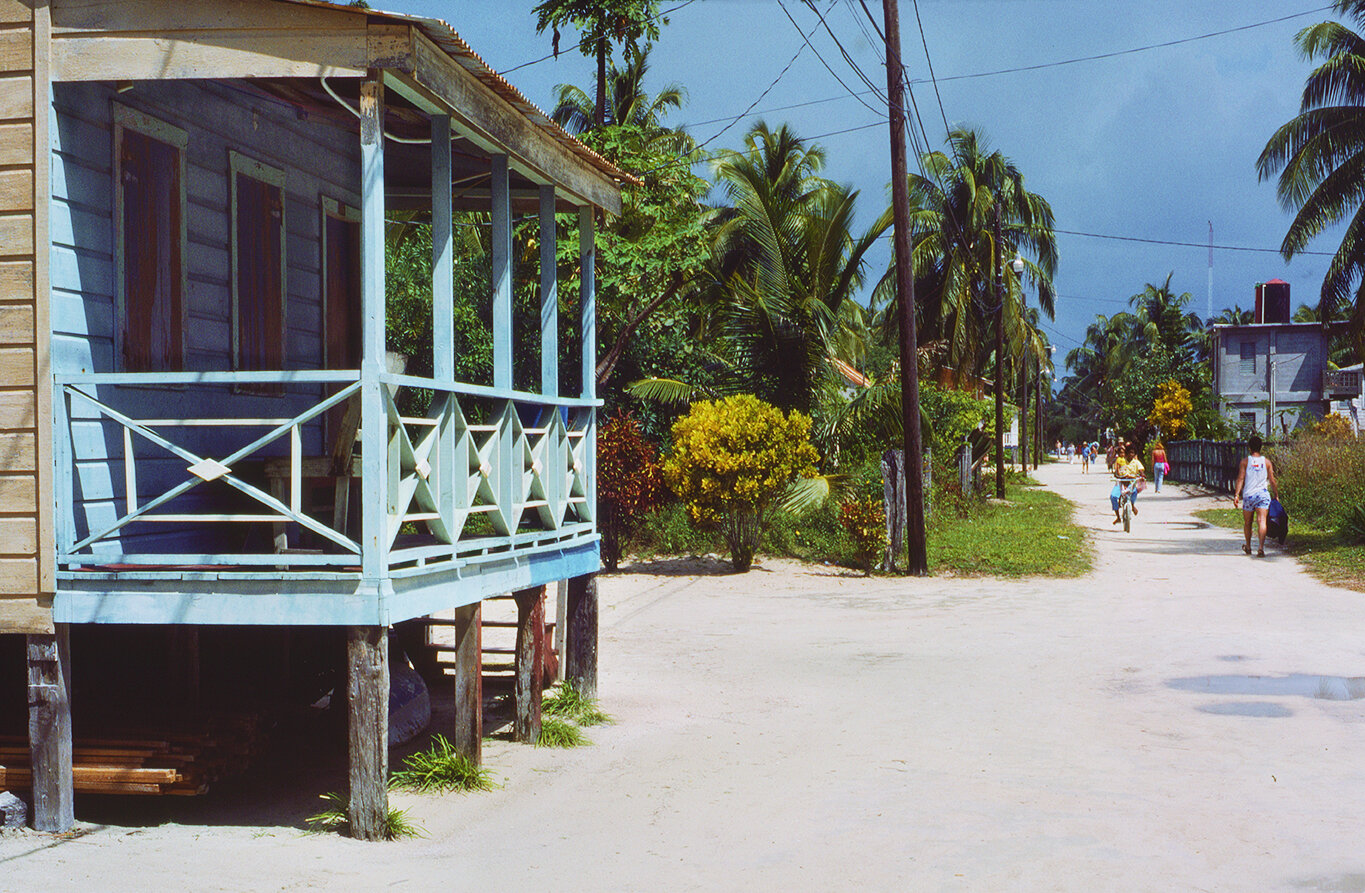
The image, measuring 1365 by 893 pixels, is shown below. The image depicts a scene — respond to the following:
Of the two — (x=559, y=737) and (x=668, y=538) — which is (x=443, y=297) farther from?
(x=668, y=538)

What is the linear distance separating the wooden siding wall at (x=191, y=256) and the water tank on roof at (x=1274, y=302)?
57165mm

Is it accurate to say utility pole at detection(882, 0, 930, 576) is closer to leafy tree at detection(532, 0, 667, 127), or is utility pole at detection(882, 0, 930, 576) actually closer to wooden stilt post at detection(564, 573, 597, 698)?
leafy tree at detection(532, 0, 667, 127)

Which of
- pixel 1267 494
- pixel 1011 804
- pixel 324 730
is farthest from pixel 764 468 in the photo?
pixel 1011 804

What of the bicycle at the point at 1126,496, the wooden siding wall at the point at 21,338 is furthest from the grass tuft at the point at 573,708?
the bicycle at the point at 1126,496

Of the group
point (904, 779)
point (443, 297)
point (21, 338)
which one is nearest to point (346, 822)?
point (443, 297)

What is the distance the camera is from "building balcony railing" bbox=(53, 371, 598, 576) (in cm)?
618

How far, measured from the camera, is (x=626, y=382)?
2202 cm

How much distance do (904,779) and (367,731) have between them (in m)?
3.10

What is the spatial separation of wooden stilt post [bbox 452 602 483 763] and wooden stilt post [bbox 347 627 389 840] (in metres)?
1.14

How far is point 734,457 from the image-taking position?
1712 centimetres

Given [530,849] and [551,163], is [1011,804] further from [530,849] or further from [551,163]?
[551,163]

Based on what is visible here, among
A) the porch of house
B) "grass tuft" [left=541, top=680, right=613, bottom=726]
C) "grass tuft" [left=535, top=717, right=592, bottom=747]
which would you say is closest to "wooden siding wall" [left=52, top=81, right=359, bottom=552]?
the porch of house

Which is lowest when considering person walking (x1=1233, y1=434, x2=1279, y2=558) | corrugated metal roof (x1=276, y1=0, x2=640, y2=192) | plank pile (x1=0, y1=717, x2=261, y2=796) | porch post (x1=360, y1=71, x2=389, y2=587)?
plank pile (x1=0, y1=717, x2=261, y2=796)

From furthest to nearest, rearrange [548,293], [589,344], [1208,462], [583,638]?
1. [1208,462]
2. [589,344]
3. [583,638]
4. [548,293]
